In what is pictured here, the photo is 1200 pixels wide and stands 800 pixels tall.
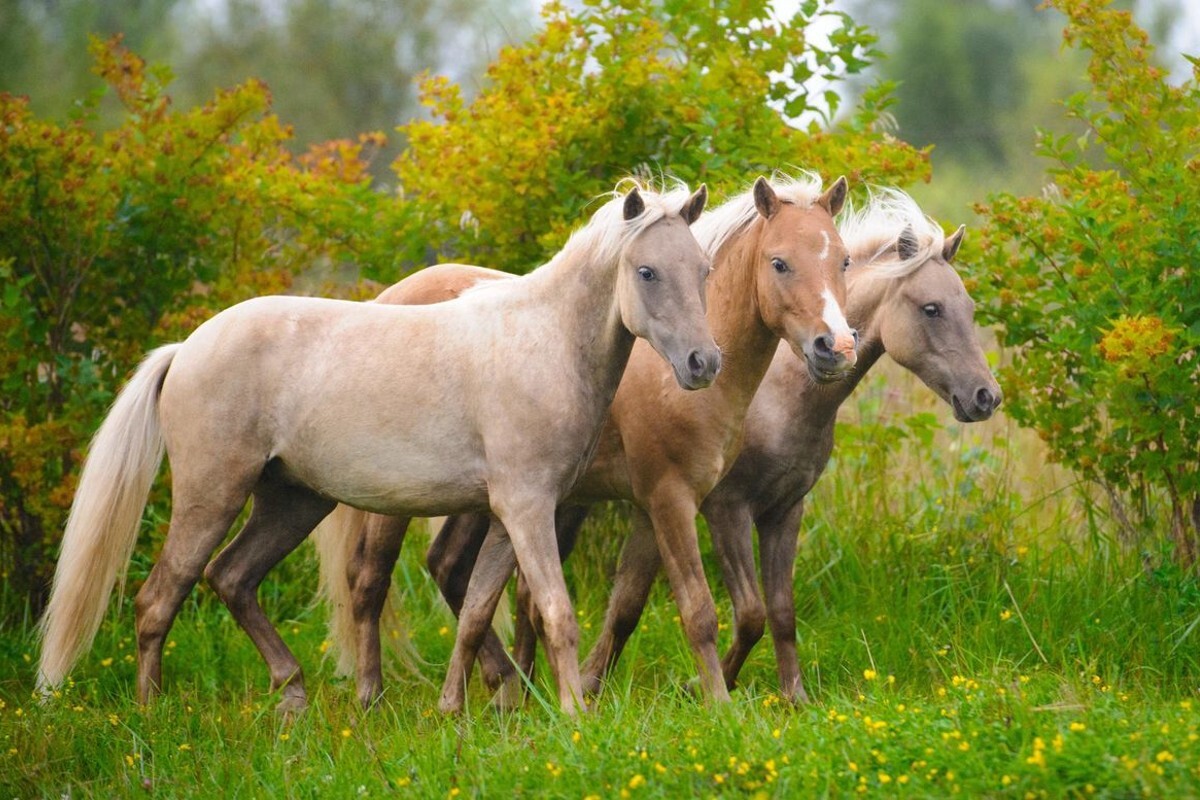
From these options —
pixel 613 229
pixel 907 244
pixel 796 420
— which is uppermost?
pixel 907 244

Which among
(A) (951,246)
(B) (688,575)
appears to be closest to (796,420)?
(B) (688,575)

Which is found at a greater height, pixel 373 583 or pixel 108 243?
pixel 108 243

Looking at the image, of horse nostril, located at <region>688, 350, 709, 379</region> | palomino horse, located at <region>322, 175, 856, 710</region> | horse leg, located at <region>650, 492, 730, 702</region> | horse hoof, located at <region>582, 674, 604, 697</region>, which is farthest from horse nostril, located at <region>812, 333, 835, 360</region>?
horse hoof, located at <region>582, 674, 604, 697</region>

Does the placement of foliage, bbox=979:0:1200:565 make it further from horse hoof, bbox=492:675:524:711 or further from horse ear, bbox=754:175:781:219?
horse hoof, bbox=492:675:524:711

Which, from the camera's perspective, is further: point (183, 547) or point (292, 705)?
point (292, 705)

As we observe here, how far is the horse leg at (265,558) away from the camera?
20.5 ft

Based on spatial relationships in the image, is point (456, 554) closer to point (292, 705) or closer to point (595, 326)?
point (292, 705)

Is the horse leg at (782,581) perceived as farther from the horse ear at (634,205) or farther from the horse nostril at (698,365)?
the horse ear at (634,205)

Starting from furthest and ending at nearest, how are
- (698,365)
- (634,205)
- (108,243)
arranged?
(108,243) < (634,205) < (698,365)

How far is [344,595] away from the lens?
6832mm

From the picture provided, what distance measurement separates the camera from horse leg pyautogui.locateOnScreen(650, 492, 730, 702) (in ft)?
19.0

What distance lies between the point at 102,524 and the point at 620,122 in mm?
3463

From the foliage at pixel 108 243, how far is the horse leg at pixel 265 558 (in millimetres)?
1500

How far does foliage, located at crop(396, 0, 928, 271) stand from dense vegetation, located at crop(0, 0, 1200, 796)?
0.02 m
